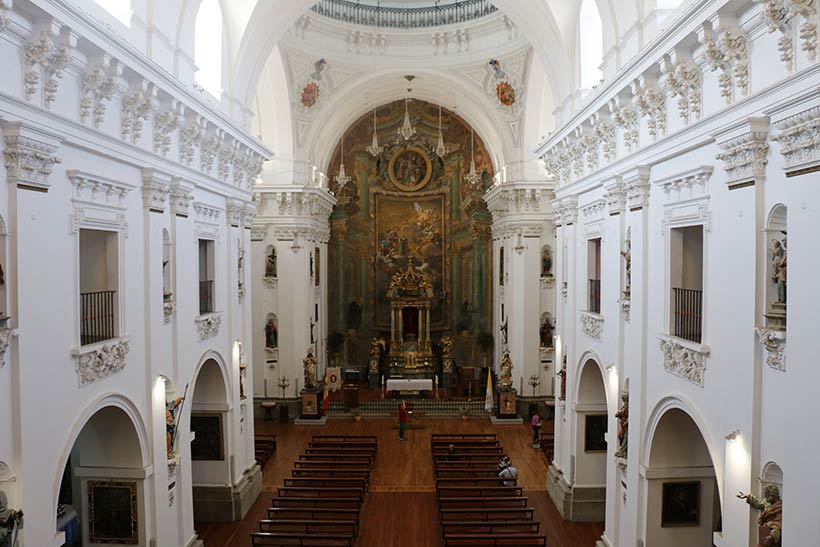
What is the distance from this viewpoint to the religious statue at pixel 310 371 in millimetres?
22250

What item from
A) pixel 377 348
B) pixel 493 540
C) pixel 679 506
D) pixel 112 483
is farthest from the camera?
pixel 377 348

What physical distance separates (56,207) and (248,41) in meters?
7.73

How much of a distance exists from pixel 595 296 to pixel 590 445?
341 centimetres

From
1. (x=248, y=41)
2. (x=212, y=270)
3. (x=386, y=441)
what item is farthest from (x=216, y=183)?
(x=386, y=441)

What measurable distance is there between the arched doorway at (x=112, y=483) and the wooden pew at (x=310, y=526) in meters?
3.09

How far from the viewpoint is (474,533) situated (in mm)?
11883

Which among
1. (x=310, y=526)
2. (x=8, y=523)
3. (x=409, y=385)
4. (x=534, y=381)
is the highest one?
(x=8, y=523)

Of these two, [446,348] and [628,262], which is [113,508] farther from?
[446,348]

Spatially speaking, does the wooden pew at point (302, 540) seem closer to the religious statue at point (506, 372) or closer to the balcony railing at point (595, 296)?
the balcony railing at point (595, 296)

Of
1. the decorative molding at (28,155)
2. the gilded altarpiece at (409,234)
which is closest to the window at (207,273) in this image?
the decorative molding at (28,155)

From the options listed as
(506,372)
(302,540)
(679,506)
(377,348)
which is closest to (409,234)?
(377,348)

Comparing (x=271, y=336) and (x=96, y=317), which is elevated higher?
(x=96, y=317)

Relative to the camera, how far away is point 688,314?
839 centimetres

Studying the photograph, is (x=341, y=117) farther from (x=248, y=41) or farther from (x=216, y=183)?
(x=216, y=183)
